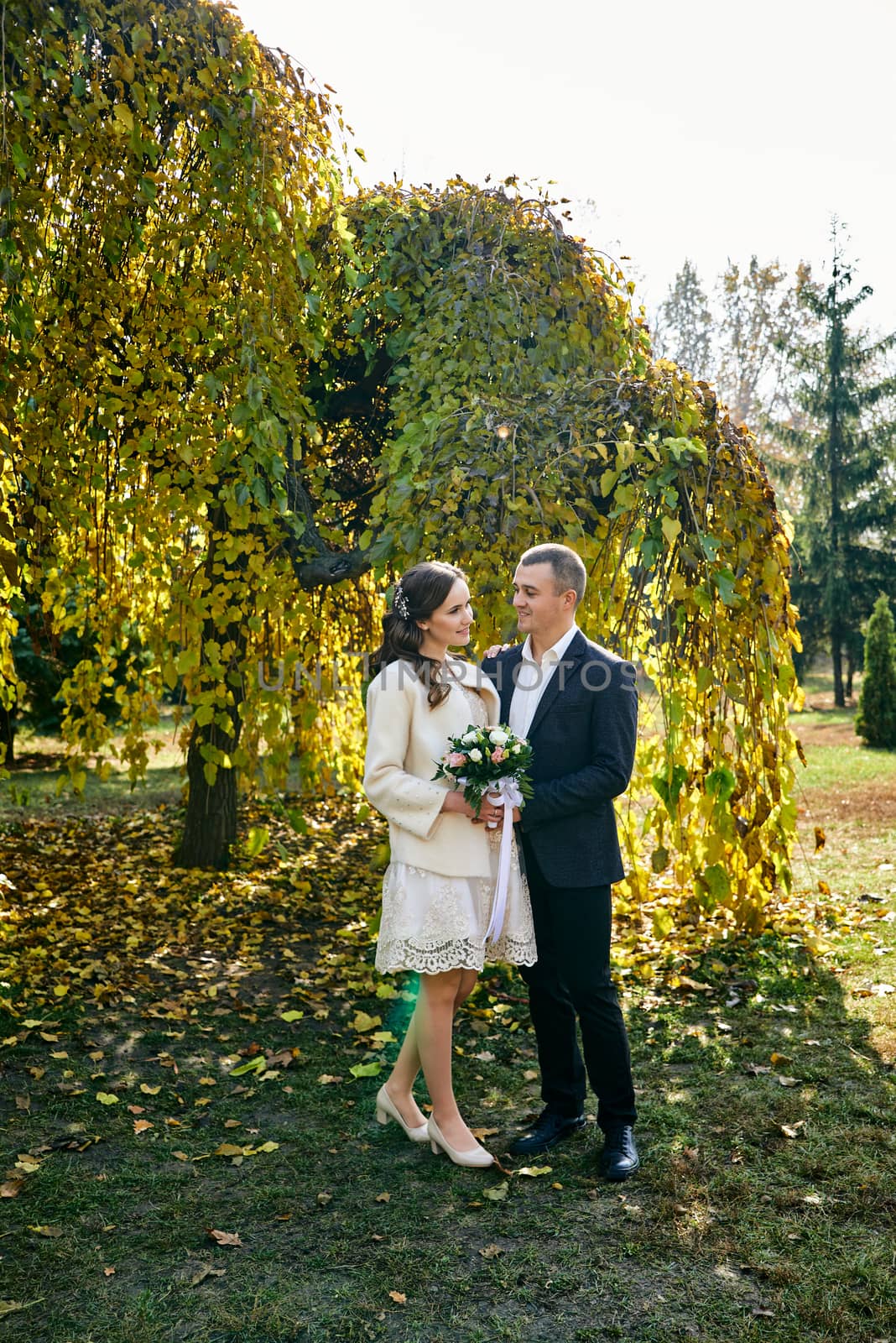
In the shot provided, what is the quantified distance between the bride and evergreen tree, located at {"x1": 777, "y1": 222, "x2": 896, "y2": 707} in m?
15.3

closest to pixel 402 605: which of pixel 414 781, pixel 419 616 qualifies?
pixel 419 616

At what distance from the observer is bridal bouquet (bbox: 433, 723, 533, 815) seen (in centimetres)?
251

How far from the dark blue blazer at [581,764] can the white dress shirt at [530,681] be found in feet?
0.07

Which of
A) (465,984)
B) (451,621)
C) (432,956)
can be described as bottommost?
(465,984)

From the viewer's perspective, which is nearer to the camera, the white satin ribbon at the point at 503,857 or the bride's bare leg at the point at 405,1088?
the white satin ribbon at the point at 503,857

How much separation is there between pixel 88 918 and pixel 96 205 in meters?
3.31

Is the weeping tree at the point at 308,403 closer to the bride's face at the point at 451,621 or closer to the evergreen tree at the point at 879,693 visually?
the bride's face at the point at 451,621

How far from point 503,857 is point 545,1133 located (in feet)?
2.83

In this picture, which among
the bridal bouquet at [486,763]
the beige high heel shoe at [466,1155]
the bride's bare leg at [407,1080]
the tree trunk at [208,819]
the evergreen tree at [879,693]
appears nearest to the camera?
the bridal bouquet at [486,763]

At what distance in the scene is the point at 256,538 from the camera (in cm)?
438

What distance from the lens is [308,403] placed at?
4066 millimetres

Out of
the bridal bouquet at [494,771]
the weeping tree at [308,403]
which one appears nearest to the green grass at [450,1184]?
the bridal bouquet at [494,771]

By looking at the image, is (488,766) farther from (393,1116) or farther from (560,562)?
(393,1116)

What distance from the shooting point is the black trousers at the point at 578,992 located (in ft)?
8.86
